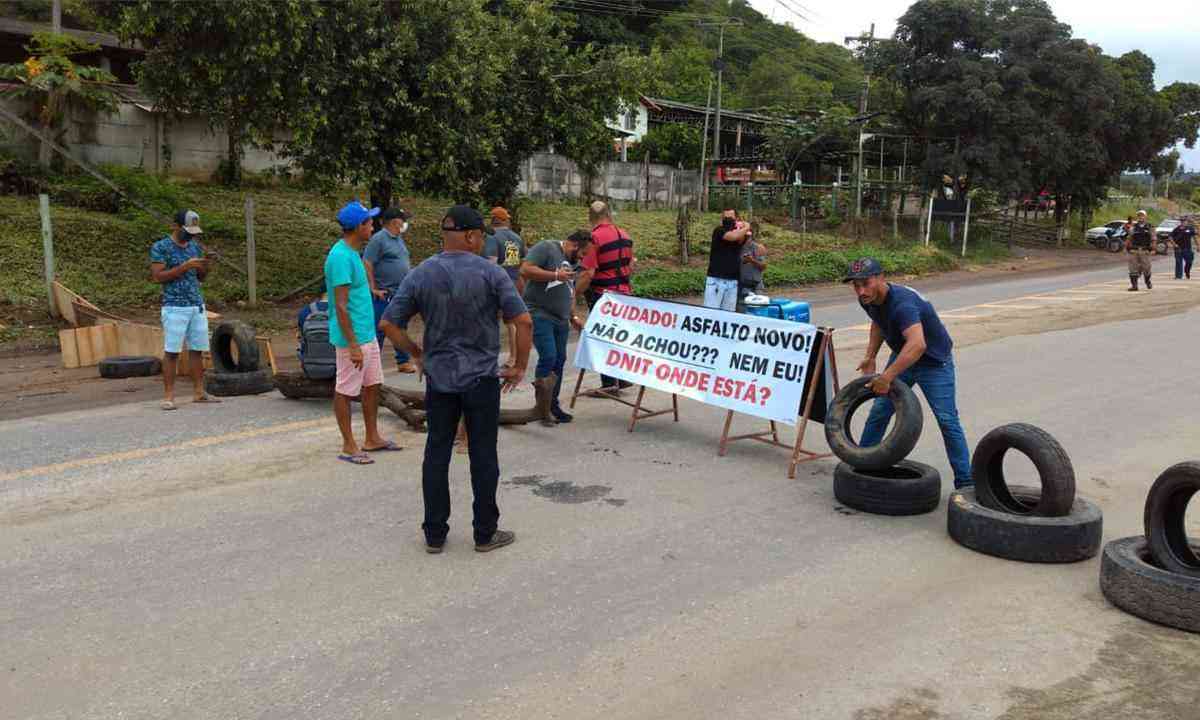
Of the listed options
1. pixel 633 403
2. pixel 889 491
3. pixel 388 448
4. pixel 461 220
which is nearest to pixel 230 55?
pixel 633 403

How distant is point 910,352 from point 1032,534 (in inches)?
52.8

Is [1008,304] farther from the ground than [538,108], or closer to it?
closer to it

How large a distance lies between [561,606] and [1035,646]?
2.17 metres

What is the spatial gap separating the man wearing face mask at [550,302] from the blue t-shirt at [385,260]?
2.21m

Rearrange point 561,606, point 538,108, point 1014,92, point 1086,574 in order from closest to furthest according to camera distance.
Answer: point 561,606
point 1086,574
point 538,108
point 1014,92

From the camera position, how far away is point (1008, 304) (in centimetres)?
1925

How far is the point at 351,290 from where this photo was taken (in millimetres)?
7180

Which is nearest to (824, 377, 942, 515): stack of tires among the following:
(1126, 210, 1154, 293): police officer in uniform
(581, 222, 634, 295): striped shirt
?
(581, 222, 634, 295): striped shirt

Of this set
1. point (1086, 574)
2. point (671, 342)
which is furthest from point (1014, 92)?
point (1086, 574)

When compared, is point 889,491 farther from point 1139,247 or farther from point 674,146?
point 674,146

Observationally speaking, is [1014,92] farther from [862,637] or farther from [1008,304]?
[862,637]

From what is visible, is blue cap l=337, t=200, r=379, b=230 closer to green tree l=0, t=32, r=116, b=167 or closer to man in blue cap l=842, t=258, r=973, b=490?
man in blue cap l=842, t=258, r=973, b=490

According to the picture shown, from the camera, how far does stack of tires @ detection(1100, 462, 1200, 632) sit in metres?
4.59

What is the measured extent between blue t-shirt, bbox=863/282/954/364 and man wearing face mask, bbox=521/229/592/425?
2.91m
